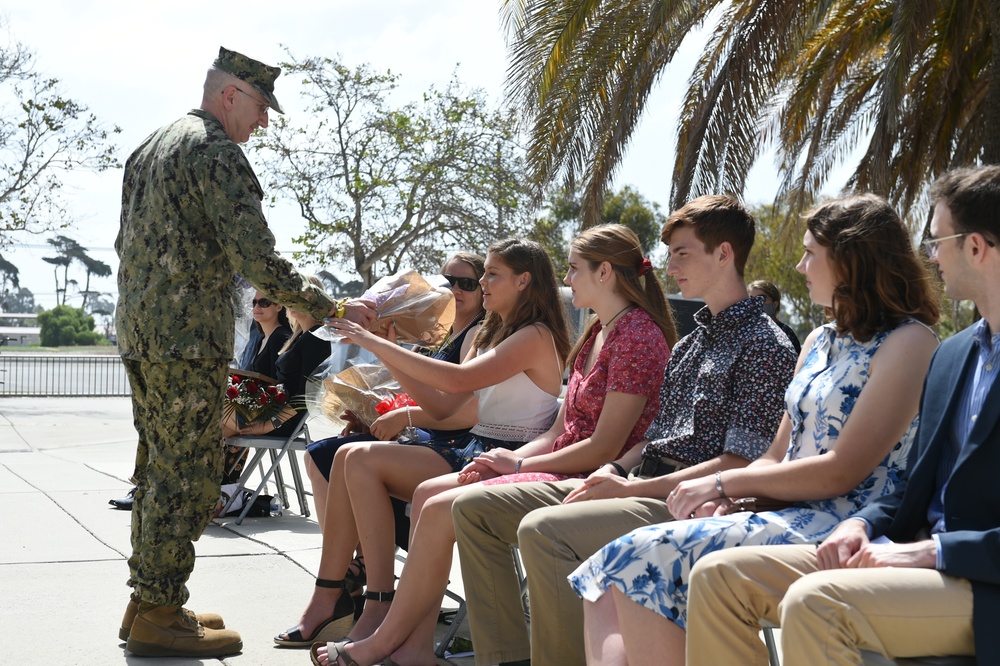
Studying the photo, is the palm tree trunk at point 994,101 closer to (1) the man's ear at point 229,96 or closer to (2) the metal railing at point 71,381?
(1) the man's ear at point 229,96

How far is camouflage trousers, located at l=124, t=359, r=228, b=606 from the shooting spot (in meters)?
3.77

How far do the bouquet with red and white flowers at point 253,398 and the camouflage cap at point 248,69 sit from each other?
284cm

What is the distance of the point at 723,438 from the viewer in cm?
314

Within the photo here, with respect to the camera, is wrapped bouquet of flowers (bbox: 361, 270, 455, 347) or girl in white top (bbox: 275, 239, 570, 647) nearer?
girl in white top (bbox: 275, 239, 570, 647)

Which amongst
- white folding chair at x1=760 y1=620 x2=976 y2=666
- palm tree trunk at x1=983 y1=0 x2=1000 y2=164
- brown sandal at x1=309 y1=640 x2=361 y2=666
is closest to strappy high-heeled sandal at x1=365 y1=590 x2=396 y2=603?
brown sandal at x1=309 y1=640 x2=361 y2=666

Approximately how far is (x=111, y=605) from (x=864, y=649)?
3.50m

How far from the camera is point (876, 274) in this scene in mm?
2674

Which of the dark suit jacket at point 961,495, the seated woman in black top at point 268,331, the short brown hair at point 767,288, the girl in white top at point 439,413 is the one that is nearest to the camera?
the dark suit jacket at point 961,495

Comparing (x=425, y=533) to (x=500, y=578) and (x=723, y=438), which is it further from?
(x=723, y=438)

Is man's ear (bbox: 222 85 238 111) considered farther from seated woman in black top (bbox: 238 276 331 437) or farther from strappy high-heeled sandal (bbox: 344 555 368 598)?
seated woman in black top (bbox: 238 276 331 437)

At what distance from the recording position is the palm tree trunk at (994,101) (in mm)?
8305

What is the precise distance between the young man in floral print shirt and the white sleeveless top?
→ 754mm

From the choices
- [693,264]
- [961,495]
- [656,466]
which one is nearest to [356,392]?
[656,466]

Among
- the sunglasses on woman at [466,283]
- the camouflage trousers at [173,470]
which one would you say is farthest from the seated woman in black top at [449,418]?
the camouflage trousers at [173,470]
